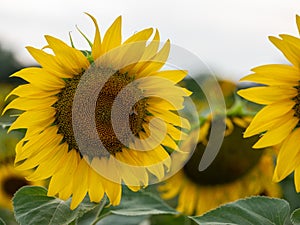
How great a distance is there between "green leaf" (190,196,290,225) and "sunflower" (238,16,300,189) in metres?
0.11

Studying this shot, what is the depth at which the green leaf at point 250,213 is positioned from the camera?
1090mm

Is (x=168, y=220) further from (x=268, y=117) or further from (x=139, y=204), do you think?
(x=268, y=117)

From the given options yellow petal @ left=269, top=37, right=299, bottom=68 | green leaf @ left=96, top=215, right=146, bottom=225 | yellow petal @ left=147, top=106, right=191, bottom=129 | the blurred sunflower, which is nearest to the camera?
yellow petal @ left=269, top=37, right=299, bottom=68

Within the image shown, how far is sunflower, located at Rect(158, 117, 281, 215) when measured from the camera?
190 cm

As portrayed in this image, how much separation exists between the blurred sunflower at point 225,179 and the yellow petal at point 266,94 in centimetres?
77

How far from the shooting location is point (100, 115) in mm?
1129

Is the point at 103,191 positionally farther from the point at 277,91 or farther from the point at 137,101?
the point at 277,91

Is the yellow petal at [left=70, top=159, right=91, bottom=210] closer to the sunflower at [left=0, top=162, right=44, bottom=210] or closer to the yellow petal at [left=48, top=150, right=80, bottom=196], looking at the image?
the yellow petal at [left=48, top=150, right=80, bottom=196]

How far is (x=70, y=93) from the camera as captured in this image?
1.14 metres

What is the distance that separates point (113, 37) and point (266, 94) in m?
0.24

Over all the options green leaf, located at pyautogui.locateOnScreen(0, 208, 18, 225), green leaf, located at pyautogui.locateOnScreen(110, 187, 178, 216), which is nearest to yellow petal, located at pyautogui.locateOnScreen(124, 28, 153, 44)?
green leaf, located at pyautogui.locateOnScreen(110, 187, 178, 216)

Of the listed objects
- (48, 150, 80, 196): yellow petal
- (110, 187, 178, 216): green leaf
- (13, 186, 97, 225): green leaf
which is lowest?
(110, 187, 178, 216): green leaf

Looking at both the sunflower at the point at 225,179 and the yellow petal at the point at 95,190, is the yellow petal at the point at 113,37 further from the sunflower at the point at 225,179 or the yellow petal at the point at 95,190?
the sunflower at the point at 225,179

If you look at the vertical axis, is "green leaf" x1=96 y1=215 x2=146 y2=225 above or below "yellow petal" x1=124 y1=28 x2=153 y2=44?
below
